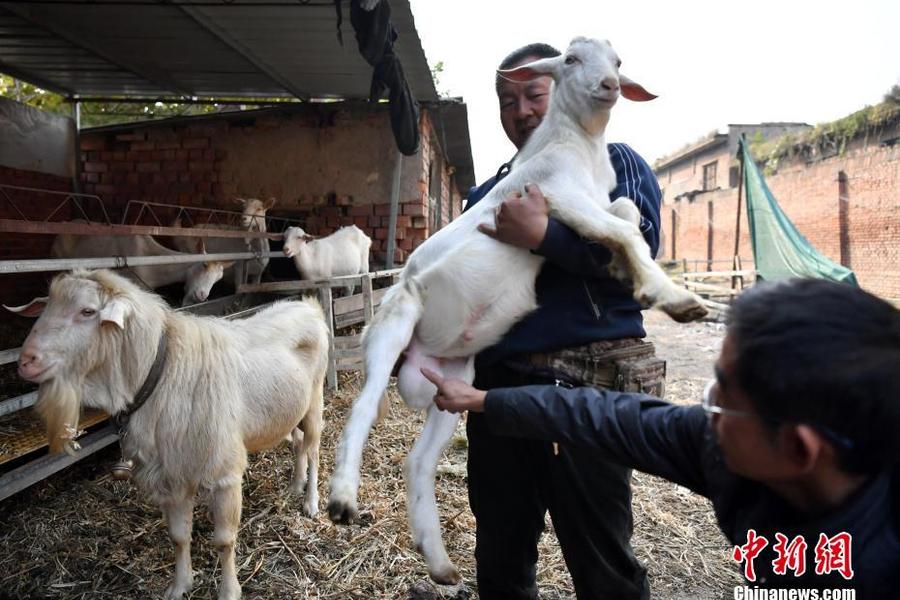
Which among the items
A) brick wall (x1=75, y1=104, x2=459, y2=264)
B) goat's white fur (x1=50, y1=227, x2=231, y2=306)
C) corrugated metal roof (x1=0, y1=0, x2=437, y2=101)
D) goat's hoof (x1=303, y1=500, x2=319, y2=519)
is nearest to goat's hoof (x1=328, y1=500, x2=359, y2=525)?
goat's hoof (x1=303, y1=500, x2=319, y2=519)

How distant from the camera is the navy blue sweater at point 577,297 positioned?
1.75m

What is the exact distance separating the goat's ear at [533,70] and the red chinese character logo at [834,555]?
1700mm

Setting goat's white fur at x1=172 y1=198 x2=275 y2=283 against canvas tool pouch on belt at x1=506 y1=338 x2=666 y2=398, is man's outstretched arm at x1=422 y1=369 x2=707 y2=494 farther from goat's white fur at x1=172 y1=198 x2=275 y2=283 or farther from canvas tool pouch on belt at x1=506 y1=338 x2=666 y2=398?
goat's white fur at x1=172 y1=198 x2=275 y2=283

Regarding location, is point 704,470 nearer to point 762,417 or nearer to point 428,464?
point 762,417

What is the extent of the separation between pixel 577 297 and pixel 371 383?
72 centimetres

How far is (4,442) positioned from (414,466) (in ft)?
9.63

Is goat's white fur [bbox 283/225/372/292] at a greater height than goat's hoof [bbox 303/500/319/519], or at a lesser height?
greater

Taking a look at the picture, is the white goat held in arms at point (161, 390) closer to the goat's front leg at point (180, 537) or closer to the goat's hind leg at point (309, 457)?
the goat's front leg at point (180, 537)

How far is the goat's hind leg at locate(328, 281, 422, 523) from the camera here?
160 cm

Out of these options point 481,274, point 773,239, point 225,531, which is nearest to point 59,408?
point 225,531

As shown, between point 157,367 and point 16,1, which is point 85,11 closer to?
point 16,1

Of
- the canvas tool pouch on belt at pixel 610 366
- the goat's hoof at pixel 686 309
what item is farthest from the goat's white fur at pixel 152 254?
the goat's hoof at pixel 686 309

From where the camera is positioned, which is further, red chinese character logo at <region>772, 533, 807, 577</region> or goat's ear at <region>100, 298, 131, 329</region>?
goat's ear at <region>100, 298, 131, 329</region>

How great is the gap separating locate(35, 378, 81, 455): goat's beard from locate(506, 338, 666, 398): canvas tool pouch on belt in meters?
2.13
